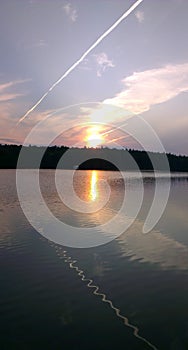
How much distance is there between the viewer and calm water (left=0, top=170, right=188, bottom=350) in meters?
10.2

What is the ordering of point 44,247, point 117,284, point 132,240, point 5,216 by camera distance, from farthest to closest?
point 5,216, point 132,240, point 44,247, point 117,284

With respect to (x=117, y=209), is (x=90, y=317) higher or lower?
lower

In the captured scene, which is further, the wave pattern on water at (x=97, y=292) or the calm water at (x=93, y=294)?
the wave pattern on water at (x=97, y=292)

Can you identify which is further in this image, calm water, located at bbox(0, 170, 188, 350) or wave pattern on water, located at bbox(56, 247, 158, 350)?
wave pattern on water, located at bbox(56, 247, 158, 350)

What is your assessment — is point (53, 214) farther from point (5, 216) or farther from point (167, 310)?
point (167, 310)

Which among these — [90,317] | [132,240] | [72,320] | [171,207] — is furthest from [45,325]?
[171,207]

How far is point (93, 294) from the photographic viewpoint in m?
13.7

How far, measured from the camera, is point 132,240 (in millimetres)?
24156

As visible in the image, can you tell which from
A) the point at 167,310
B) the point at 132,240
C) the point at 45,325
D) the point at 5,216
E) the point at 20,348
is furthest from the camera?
the point at 5,216

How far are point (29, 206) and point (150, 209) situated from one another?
55.0ft

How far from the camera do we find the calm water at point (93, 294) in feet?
33.6

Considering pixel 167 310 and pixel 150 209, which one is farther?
pixel 150 209

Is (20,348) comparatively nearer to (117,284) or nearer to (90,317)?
(90,317)

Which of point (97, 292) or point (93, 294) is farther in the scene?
point (97, 292)
